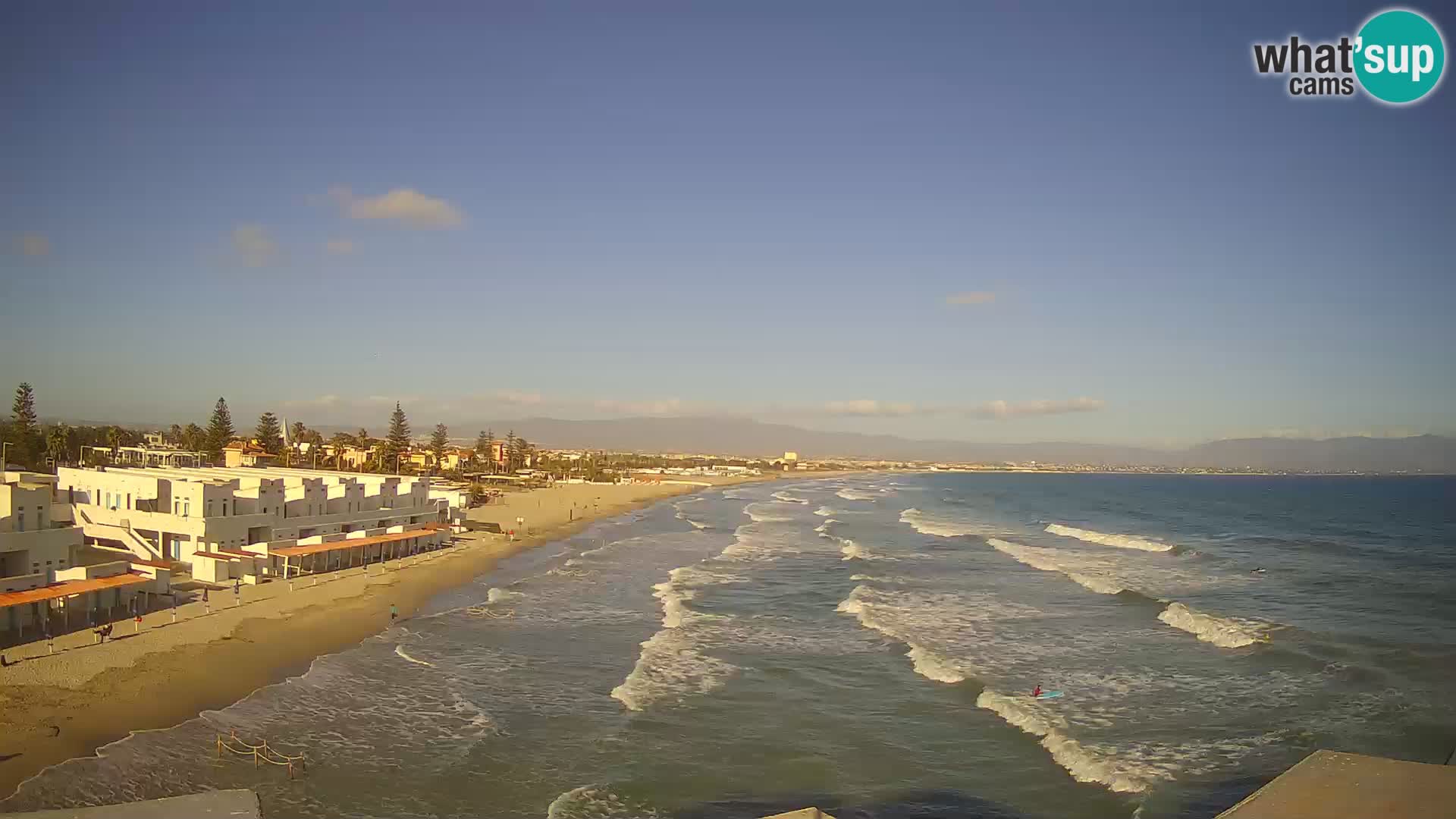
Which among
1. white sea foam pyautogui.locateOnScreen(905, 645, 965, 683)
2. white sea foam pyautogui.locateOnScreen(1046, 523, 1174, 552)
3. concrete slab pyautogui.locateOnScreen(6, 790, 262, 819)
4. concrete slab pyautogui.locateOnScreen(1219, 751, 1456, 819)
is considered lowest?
white sea foam pyautogui.locateOnScreen(1046, 523, 1174, 552)

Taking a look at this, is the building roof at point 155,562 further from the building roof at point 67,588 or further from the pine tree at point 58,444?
the pine tree at point 58,444

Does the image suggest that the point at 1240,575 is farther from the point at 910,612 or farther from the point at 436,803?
the point at 436,803

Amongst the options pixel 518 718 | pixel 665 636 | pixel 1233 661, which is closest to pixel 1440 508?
pixel 1233 661

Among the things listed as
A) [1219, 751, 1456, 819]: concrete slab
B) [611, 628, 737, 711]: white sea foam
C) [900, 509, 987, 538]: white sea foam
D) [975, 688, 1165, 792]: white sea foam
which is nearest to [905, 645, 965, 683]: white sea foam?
[975, 688, 1165, 792]: white sea foam

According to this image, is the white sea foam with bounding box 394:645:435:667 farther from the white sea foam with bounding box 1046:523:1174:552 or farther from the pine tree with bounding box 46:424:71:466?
the pine tree with bounding box 46:424:71:466

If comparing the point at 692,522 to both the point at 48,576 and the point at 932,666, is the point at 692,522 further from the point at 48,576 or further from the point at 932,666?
the point at 48,576

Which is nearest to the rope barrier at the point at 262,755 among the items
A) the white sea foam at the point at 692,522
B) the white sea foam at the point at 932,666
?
the white sea foam at the point at 932,666
